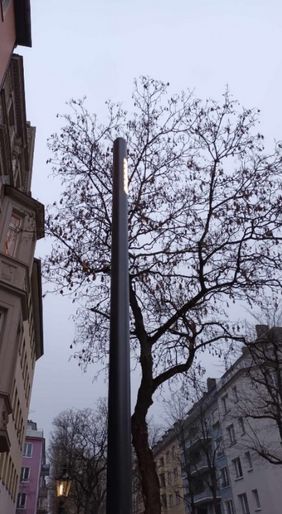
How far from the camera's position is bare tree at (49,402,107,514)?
41.9 m

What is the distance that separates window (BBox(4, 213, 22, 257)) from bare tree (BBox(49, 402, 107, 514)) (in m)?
27.6

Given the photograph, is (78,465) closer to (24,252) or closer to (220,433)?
(220,433)

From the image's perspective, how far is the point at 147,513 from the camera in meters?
8.81

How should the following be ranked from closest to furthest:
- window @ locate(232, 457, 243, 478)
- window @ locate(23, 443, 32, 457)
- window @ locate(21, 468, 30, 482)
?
1. window @ locate(232, 457, 243, 478)
2. window @ locate(21, 468, 30, 482)
3. window @ locate(23, 443, 32, 457)

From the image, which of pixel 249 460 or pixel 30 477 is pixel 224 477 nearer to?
pixel 249 460

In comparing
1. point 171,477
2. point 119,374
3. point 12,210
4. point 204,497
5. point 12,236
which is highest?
point 171,477

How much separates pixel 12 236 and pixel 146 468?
1361 centimetres

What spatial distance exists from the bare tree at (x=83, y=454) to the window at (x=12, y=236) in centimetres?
2756

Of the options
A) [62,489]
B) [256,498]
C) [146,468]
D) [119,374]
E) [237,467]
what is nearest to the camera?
[119,374]

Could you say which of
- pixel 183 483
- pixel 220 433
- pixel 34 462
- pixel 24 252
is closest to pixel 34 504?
pixel 34 462

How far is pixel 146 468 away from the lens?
9312 millimetres

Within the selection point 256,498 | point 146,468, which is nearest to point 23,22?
point 146,468

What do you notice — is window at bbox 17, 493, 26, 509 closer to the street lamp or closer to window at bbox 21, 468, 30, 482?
window at bbox 21, 468, 30, 482

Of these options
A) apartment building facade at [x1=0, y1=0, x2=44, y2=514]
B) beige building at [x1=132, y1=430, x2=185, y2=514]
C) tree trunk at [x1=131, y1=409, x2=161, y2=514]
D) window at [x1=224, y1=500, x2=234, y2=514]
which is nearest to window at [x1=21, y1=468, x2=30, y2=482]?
beige building at [x1=132, y1=430, x2=185, y2=514]
